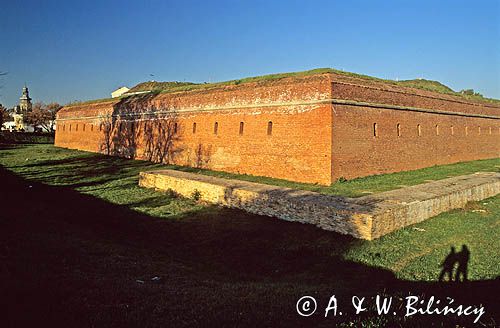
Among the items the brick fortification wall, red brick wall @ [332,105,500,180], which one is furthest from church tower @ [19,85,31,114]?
red brick wall @ [332,105,500,180]

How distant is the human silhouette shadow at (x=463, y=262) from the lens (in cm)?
603

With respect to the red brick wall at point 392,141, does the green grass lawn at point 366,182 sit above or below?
below

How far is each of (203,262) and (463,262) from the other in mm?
4585

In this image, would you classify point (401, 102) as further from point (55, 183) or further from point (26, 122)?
point (26, 122)

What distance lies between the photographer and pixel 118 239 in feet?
25.9

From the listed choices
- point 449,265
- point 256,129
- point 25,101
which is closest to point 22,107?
point 25,101

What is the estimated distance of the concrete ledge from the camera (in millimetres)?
7410

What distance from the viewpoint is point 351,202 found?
26.8 feet

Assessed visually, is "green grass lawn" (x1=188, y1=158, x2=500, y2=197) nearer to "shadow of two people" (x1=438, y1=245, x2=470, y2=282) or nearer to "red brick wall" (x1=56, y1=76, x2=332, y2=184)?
"red brick wall" (x1=56, y1=76, x2=332, y2=184)

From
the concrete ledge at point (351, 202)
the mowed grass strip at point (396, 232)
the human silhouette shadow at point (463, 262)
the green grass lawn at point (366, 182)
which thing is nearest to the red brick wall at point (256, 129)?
the green grass lawn at point (366, 182)

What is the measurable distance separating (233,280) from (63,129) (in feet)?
105

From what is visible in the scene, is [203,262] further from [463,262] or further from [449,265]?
[463,262]

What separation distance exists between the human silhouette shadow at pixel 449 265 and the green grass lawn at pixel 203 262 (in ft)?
0.35

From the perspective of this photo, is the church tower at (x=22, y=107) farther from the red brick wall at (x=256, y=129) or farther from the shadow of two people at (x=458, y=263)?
the shadow of two people at (x=458, y=263)
